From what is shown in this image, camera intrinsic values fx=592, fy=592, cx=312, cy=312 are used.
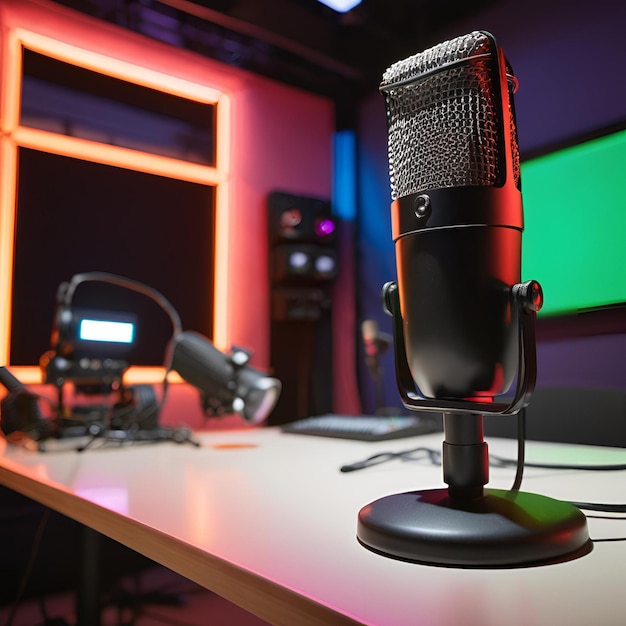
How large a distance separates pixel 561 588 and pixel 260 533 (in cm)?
29

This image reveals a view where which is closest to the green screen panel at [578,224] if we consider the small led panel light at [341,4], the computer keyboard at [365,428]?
the computer keyboard at [365,428]

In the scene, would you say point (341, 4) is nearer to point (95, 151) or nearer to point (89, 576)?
point (95, 151)

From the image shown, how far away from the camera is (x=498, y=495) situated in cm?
56

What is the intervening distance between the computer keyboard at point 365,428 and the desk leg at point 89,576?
0.57 meters

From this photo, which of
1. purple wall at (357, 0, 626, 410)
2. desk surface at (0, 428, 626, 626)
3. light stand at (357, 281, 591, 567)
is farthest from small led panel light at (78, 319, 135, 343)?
purple wall at (357, 0, 626, 410)

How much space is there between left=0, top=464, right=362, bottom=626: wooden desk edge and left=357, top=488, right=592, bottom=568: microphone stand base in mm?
102

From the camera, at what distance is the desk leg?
1306 mm

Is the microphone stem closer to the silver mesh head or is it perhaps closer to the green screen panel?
the silver mesh head

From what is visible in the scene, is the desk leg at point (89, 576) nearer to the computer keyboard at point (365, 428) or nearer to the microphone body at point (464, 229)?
the computer keyboard at point (365, 428)

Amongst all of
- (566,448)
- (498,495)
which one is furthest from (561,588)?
(566,448)

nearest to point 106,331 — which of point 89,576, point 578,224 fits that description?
point 89,576

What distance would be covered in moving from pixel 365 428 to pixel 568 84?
1308 mm

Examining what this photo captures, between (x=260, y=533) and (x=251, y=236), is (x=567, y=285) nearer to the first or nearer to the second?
(x=251, y=236)

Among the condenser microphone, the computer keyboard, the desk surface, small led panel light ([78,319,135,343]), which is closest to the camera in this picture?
the desk surface
